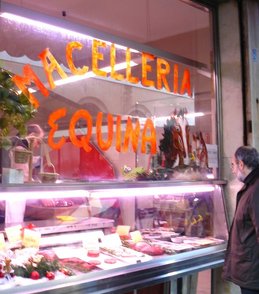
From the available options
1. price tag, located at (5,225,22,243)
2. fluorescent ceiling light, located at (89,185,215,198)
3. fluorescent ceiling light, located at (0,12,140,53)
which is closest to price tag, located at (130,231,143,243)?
fluorescent ceiling light, located at (89,185,215,198)

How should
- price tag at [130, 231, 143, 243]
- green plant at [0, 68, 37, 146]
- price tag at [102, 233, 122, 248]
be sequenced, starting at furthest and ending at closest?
1. price tag at [130, 231, 143, 243]
2. price tag at [102, 233, 122, 248]
3. green plant at [0, 68, 37, 146]

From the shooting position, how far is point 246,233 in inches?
118

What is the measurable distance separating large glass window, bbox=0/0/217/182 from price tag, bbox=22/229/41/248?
1.50 feet

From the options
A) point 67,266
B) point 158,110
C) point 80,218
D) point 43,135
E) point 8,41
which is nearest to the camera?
point 67,266

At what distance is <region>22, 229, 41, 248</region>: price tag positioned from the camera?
2.91 meters

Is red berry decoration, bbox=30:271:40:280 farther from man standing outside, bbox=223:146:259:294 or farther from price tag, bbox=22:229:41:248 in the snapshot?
man standing outside, bbox=223:146:259:294

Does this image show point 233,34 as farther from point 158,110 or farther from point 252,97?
point 158,110

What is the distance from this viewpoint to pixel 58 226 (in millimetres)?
3219

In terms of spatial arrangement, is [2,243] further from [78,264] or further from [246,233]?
[246,233]

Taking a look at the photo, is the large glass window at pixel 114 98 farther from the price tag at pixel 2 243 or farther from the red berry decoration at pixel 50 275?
the red berry decoration at pixel 50 275

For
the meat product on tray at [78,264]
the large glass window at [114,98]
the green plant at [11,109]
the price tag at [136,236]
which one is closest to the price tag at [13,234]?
the meat product on tray at [78,264]

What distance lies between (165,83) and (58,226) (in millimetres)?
1617

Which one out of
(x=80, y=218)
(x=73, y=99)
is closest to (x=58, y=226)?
(x=80, y=218)

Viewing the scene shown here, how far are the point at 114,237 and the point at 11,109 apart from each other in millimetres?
1474
